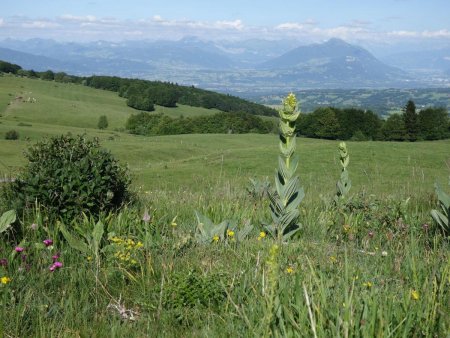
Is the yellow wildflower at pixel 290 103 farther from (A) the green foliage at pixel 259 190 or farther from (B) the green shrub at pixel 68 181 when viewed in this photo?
(A) the green foliage at pixel 259 190

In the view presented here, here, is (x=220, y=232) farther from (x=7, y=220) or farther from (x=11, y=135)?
(x=11, y=135)

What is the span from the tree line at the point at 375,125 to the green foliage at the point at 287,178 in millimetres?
82328

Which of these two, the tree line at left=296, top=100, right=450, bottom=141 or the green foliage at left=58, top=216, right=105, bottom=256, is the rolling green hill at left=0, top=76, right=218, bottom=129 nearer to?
the tree line at left=296, top=100, right=450, bottom=141

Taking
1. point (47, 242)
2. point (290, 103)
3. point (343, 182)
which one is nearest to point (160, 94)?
point (343, 182)

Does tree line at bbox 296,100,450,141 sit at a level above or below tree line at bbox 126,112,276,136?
above

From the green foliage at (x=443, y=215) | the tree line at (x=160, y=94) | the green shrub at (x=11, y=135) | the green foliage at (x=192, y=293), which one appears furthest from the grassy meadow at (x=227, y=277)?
the tree line at (x=160, y=94)

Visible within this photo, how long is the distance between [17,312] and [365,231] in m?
4.49

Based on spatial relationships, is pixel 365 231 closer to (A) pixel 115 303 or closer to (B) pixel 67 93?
(A) pixel 115 303

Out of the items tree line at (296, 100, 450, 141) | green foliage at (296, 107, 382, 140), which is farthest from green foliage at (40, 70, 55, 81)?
green foliage at (296, 107, 382, 140)

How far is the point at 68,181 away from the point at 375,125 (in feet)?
293

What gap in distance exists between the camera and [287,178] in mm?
5570

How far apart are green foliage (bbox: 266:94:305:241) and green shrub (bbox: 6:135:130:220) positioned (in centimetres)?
225

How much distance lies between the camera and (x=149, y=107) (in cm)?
12406

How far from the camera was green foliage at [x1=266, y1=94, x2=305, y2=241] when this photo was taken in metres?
5.50
